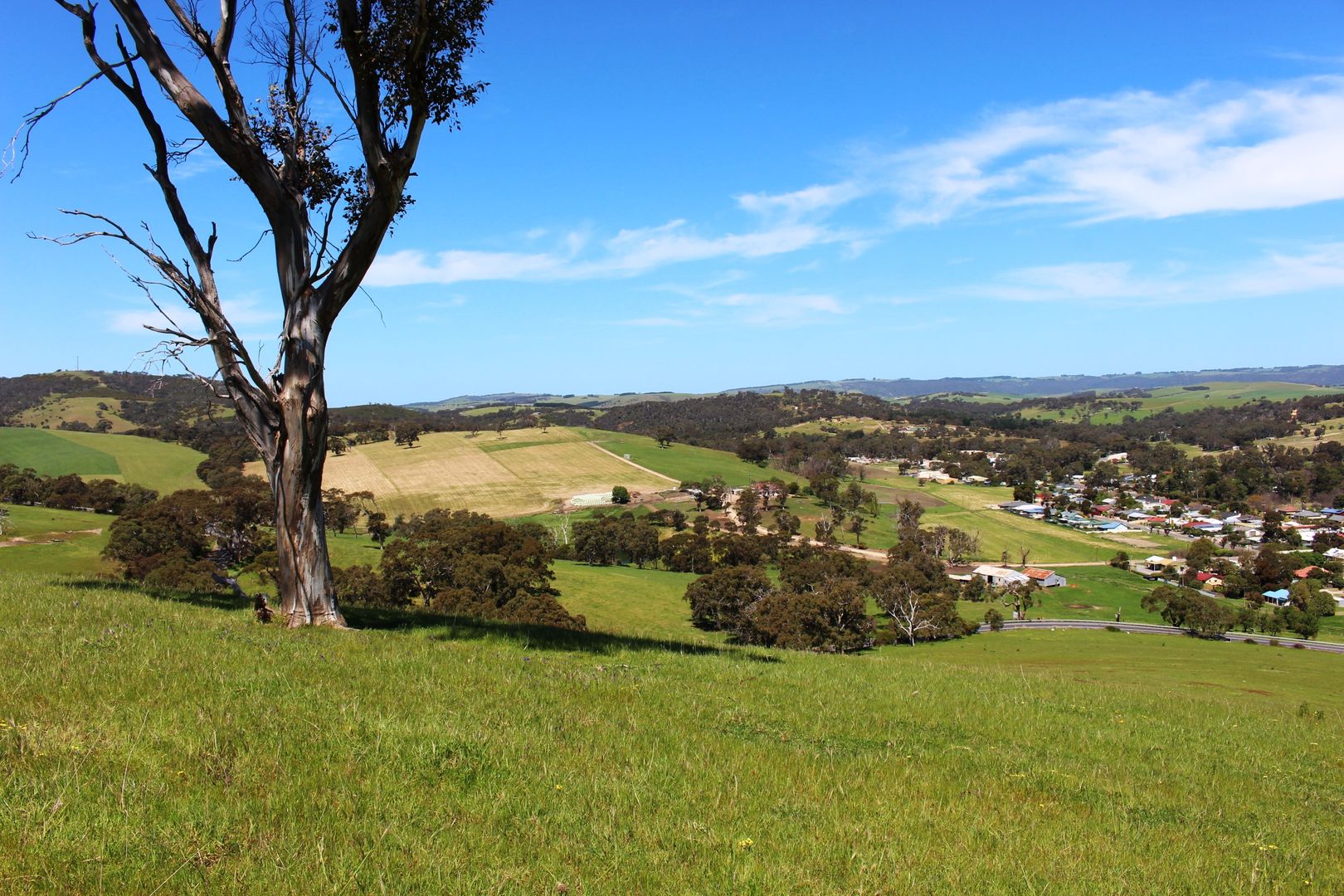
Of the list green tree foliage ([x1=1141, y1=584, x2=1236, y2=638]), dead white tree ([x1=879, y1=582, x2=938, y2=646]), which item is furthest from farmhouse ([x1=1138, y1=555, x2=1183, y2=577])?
dead white tree ([x1=879, y1=582, x2=938, y2=646])

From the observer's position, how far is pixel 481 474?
12938 centimetres

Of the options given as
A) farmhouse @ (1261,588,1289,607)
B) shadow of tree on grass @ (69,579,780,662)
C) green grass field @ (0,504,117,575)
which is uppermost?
shadow of tree on grass @ (69,579,780,662)

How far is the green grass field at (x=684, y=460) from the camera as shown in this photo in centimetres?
14275

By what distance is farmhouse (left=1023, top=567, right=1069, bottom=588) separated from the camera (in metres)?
88.4

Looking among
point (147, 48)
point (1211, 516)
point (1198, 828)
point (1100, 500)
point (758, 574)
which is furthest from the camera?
point (1100, 500)

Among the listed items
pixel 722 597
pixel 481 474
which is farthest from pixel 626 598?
pixel 481 474

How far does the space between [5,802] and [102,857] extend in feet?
2.85

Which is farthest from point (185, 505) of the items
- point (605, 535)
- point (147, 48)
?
point (147, 48)

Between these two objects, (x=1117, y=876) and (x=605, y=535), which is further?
(x=605, y=535)

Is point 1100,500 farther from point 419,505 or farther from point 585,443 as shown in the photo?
point 419,505

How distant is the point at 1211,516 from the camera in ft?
463

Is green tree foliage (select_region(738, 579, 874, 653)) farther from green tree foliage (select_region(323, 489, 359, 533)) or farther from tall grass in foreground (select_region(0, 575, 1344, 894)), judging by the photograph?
green tree foliage (select_region(323, 489, 359, 533))

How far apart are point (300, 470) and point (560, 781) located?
848 centimetres

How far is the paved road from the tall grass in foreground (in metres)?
64.5
